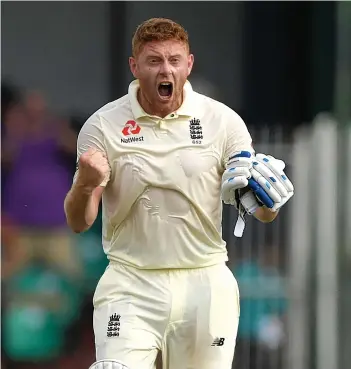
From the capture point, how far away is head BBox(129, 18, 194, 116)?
4.33 meters

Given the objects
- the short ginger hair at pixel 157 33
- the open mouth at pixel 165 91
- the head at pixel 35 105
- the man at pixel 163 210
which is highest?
the head at pixel 35 105

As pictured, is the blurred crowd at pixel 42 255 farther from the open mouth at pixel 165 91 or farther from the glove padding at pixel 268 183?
the glove padding at pixel 268 183

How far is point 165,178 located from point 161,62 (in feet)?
1.36

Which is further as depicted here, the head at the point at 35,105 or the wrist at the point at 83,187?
the head at the point at 35,105

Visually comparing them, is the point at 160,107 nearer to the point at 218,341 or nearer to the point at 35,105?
the point at 218,341

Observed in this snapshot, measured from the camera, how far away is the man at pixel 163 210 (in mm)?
4344

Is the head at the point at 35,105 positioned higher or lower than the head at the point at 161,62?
higher

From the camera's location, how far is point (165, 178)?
14.3 ft

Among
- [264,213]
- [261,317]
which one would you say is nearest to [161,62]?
[264,213]

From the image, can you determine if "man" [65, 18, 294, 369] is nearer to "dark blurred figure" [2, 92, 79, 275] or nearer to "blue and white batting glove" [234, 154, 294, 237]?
"blue and white batting glove" [234, 154, 294, 237]

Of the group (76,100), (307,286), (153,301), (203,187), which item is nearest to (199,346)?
(153,301)

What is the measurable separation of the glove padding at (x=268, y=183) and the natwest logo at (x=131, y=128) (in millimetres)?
463

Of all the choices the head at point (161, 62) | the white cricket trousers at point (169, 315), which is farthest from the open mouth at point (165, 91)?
the white cricket trousers at point (169, 315)

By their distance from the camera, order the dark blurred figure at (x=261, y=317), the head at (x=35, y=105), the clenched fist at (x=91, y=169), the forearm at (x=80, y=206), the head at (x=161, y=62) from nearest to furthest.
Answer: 1. the clenched fist at (x=91, y=169)
2. the forearm at (x=80, y=206)
3. the head at (x=161, y=62)
4. the dark blurred figure at (x=261, y=317)
5. the head at (x=35, y=105)
